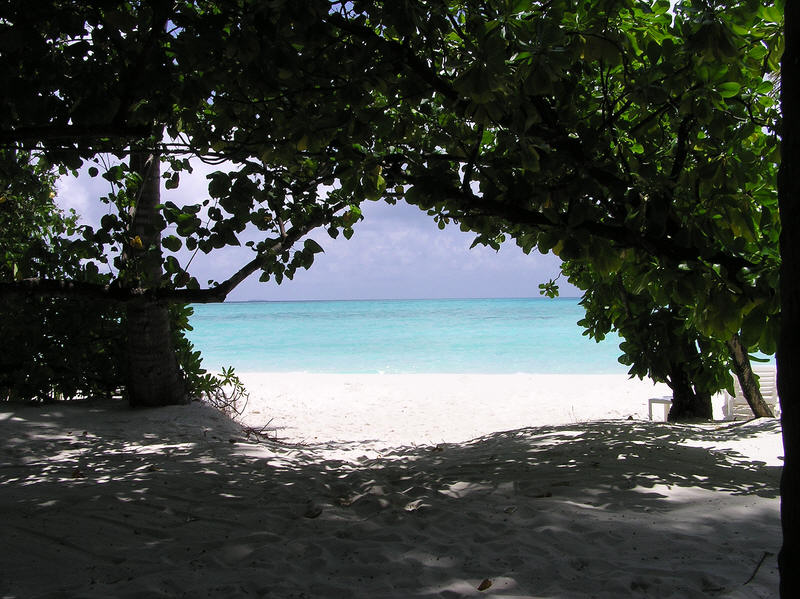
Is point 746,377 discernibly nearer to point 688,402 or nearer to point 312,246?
point 688,402

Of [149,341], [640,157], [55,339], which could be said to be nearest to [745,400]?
[640,157]

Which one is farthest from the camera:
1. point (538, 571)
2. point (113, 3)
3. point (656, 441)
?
point (656, 441)

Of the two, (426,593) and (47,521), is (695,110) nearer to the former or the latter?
(426,593)

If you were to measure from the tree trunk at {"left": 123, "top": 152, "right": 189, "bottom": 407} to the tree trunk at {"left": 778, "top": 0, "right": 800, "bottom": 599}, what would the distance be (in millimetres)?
6759

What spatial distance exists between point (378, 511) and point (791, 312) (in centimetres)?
297

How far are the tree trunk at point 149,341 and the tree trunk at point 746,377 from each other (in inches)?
284

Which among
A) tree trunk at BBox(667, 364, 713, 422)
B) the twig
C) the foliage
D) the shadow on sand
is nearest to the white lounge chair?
tree trunk at BBox(667, 364, 713, 422)

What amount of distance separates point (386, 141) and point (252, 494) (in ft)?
9.39

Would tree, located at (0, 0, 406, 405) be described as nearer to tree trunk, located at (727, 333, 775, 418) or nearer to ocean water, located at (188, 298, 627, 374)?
tree trunk, located at (727, 333, 775, 418)

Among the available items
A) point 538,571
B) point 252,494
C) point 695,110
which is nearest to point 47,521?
point 252,494

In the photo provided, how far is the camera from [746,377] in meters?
7.72

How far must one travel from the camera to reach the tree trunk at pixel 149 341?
715 centimetres

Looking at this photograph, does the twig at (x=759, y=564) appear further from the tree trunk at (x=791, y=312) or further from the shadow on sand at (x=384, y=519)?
the tree trunk at (x=791, y=312)

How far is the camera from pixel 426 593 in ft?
8.39
